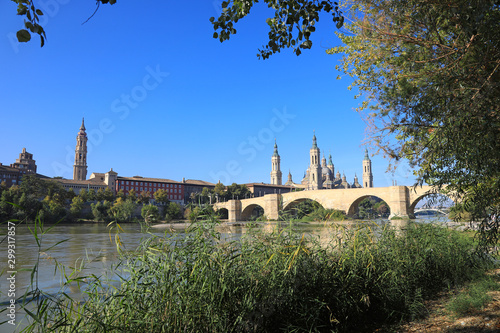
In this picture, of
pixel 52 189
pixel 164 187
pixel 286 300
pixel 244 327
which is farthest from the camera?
pixel 164 187

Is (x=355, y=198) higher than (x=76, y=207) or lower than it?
lower

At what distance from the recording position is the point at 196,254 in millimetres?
2936

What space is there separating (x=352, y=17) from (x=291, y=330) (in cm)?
397

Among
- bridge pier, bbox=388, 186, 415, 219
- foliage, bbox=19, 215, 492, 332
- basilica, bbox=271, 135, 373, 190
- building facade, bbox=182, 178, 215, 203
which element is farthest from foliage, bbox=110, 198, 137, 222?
basilica, bbox=271, 135, 373, 190

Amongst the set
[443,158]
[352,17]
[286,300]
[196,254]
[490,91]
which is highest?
[352,17]

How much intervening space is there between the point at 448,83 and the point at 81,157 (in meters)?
99.5

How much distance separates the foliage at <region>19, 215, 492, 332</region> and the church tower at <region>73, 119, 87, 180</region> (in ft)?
306

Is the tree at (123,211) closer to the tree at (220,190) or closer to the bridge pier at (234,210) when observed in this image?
the bridge pier at (234,210)

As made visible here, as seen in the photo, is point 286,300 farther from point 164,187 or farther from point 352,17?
point 164,187

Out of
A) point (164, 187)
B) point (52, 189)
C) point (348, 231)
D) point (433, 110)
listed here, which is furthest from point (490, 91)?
point (164, 187)

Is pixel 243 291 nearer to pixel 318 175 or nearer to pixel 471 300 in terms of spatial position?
pixel 471 300

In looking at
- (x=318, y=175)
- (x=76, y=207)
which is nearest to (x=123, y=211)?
(x=76, y=207)

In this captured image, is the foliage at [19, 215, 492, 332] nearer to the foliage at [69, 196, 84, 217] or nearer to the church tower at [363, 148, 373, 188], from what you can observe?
the foliage at [69, 196, 84, 217]

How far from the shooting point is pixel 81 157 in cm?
9131
